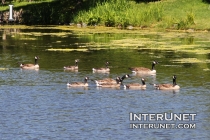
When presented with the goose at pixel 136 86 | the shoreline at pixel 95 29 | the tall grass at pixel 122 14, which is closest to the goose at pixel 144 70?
the goose at pixel 136 86

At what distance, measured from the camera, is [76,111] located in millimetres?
30016

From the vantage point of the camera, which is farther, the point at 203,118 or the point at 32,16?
the point at 32,16

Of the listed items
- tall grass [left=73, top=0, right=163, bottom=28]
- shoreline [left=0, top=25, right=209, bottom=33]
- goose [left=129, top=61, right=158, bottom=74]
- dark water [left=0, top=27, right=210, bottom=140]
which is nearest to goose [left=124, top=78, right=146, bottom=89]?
dark water [left=0, top=27, right=210, bottom=140]

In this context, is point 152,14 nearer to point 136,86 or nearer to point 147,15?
point 147,15

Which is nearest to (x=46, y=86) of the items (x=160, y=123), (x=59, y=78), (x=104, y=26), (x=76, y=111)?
(x=59, y=78)

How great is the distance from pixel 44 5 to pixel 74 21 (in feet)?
41.2

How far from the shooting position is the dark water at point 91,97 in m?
26.5

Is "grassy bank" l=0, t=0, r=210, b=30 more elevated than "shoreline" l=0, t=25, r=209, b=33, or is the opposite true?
"grassy bank" l=0, t=0, r=210, b=30

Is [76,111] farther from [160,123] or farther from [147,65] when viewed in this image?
[147,65]

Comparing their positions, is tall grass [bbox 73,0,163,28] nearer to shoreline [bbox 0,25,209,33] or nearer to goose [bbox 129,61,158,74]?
shoreline [bbox 0,25,209,33]

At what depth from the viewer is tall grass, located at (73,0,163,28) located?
7288cm

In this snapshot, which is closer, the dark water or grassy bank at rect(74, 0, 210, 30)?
the dark water

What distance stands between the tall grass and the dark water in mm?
18201

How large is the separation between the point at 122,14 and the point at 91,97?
41.8 meters
